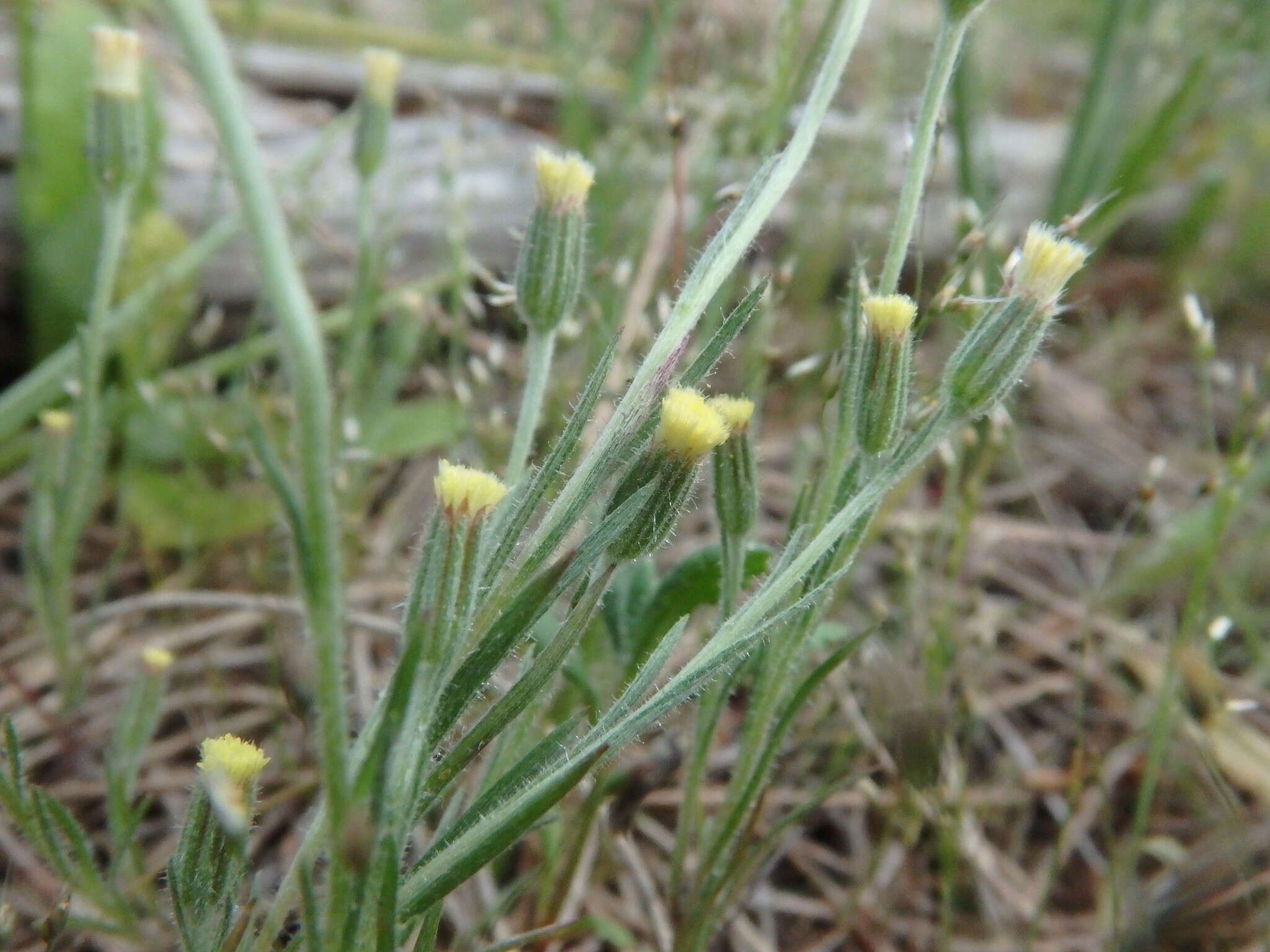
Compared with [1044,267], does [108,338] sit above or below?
below

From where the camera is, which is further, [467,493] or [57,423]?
[57,423]

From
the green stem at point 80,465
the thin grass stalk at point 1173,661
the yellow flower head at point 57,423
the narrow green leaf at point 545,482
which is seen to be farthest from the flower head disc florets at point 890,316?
the yellow flower head at point 57,423

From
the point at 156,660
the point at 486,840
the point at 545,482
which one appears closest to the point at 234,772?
the point at 486,840

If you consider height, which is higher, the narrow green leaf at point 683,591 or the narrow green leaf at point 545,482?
the narrow green leaf at point 545,482

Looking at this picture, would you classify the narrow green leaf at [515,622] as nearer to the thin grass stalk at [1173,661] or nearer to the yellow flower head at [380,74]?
the thin grass stalk at [1173,661]

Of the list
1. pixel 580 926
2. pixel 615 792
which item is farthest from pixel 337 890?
pixel 615 792

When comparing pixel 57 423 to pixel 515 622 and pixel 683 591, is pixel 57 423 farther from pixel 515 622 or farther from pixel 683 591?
pixel 515 622
